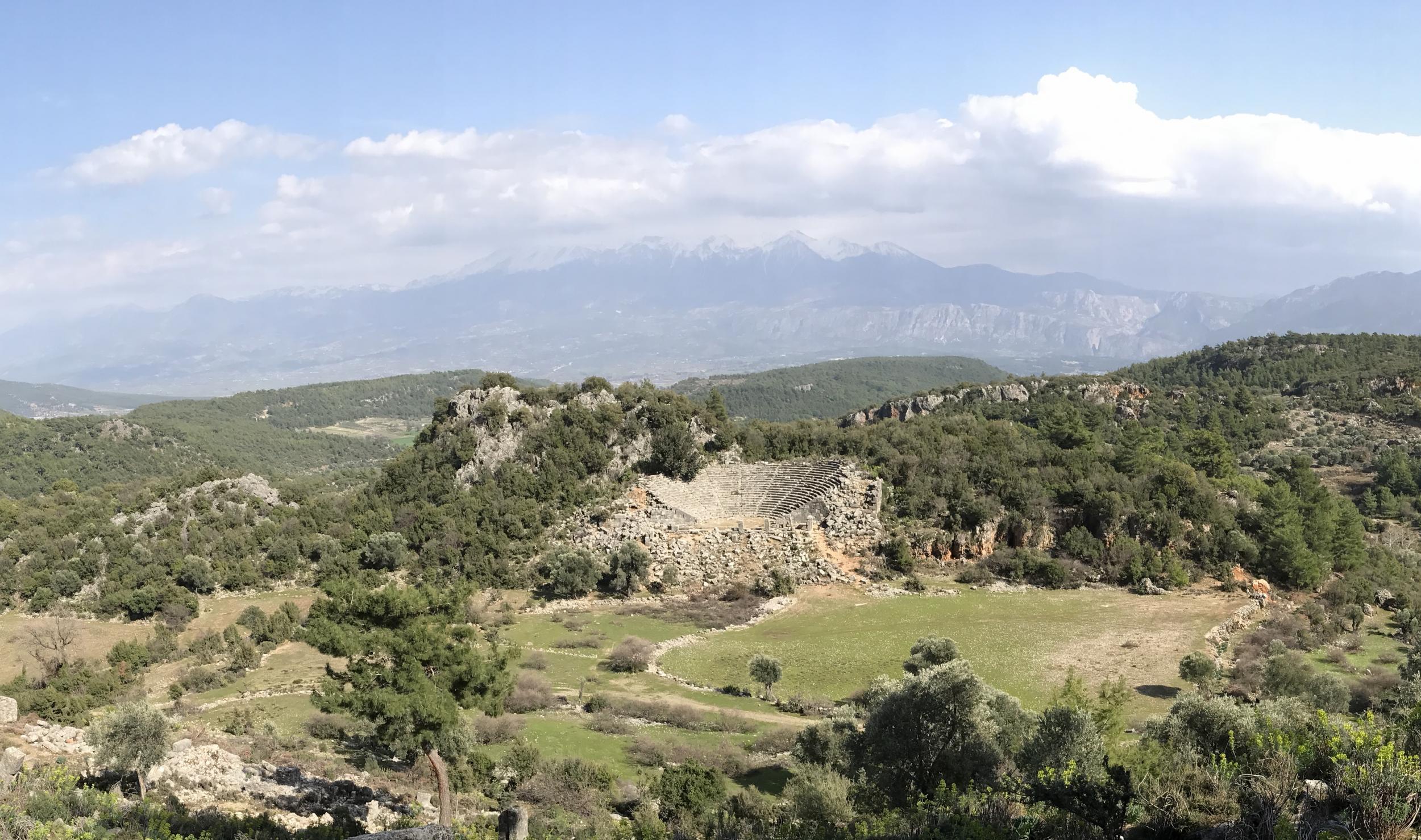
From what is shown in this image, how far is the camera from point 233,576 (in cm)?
3494

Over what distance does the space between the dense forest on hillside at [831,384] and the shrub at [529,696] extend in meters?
100

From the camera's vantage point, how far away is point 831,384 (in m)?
153

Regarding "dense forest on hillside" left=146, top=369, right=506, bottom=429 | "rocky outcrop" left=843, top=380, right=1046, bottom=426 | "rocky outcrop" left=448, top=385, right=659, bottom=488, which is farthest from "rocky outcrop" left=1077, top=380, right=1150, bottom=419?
"dense forest on hillside" left=146, top=369, right=506, bottom=429

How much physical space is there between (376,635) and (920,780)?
30.7ft

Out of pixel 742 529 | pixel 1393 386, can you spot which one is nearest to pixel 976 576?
pixel 742 529

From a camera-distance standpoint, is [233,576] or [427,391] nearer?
[233,576]

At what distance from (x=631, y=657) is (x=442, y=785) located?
1251cm

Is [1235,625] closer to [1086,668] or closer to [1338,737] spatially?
[1086,668]

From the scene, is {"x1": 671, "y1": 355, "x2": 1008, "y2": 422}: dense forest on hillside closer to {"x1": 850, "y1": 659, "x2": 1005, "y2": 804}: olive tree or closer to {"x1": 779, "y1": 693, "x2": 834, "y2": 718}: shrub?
{"x1": 779, "y1": 693, "x2": 834, "y2": 718}: shrub

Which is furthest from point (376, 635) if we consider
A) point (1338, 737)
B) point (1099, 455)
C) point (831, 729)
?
point (1099, 455)

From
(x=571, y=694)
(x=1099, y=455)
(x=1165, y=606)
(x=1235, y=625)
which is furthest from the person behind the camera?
(x=1099, y=455)

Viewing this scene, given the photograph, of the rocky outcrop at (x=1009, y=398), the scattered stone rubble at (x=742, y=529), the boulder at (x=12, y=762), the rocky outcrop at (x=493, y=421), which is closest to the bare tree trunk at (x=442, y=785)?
the boulder at (x=12, y=762)

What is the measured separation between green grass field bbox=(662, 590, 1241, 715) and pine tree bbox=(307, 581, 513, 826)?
36.1 feet

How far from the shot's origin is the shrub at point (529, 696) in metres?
20.7
